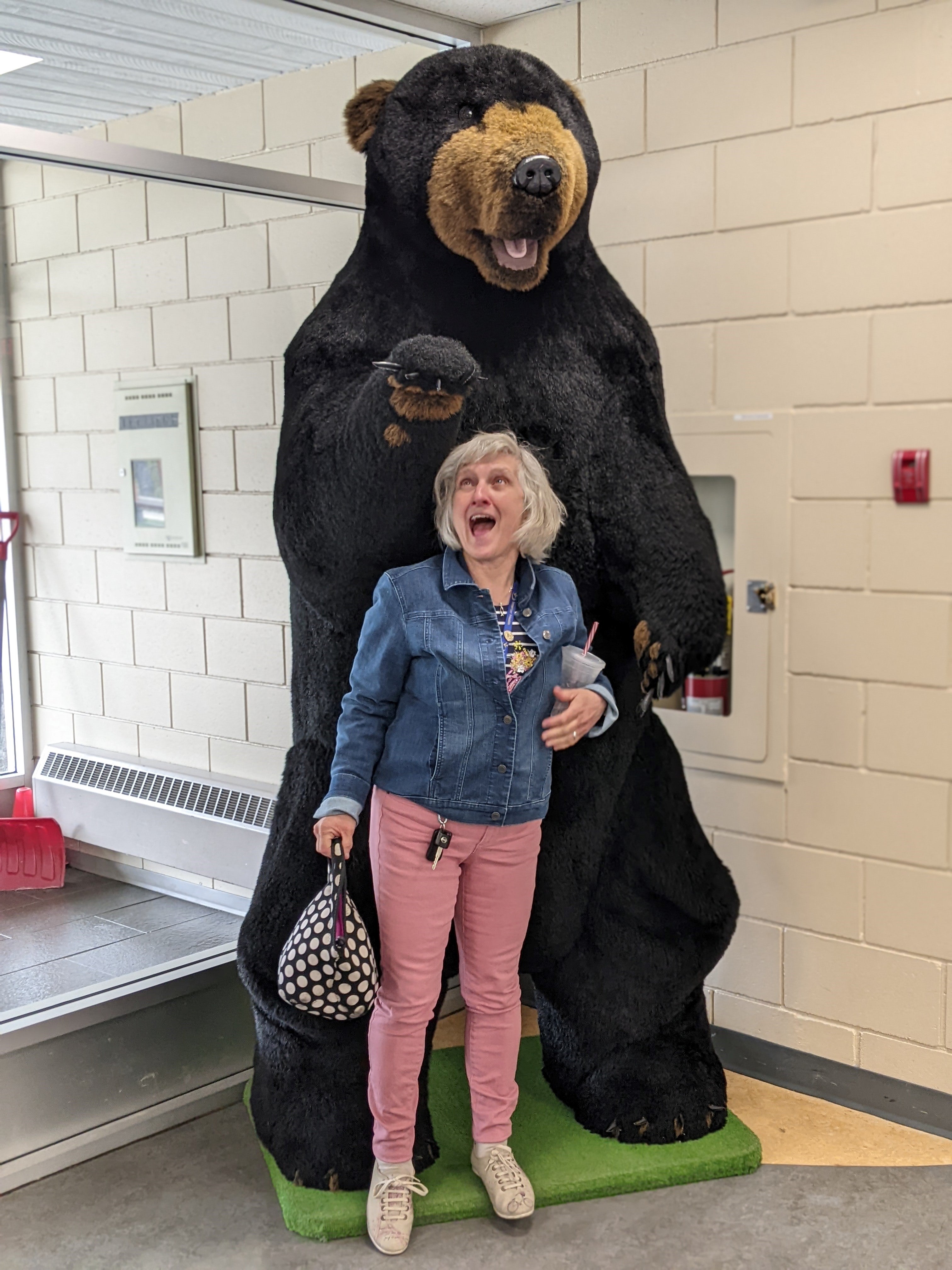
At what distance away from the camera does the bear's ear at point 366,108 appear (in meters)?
2.02

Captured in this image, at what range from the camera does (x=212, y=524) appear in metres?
2.71

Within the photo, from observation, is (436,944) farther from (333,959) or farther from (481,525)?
(481,525)

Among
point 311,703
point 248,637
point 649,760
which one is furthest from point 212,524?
point 649,760

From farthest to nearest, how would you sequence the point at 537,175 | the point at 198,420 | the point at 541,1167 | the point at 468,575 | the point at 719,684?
1. the point at 198,420
2. the point at 719,684
3. the point at 541,1167
4. the point at 468,575
5. the point at 537,175

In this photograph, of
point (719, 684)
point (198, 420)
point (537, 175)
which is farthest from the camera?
point (198, 420)

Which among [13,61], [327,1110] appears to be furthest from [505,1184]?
[13,61]

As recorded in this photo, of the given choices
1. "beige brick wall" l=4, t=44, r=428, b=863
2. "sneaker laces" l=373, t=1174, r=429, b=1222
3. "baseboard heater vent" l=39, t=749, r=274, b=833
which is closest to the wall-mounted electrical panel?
"beige brick wall" l=4, t=44, r=428, b=863

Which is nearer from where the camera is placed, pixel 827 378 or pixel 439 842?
pixel 439 842

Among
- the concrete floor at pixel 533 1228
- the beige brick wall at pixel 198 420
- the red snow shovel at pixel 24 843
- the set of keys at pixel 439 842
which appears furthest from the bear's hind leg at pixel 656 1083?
Result: the red snow shovel at pixel 24 843

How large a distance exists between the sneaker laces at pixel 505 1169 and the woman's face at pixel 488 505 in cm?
101

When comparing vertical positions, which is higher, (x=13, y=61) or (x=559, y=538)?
(x=13, y=61)

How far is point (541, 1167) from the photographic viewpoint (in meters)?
2.19

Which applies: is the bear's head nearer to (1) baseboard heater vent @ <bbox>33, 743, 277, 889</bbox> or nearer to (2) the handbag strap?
(2) the handbag strap

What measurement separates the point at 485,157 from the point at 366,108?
0.95ft
